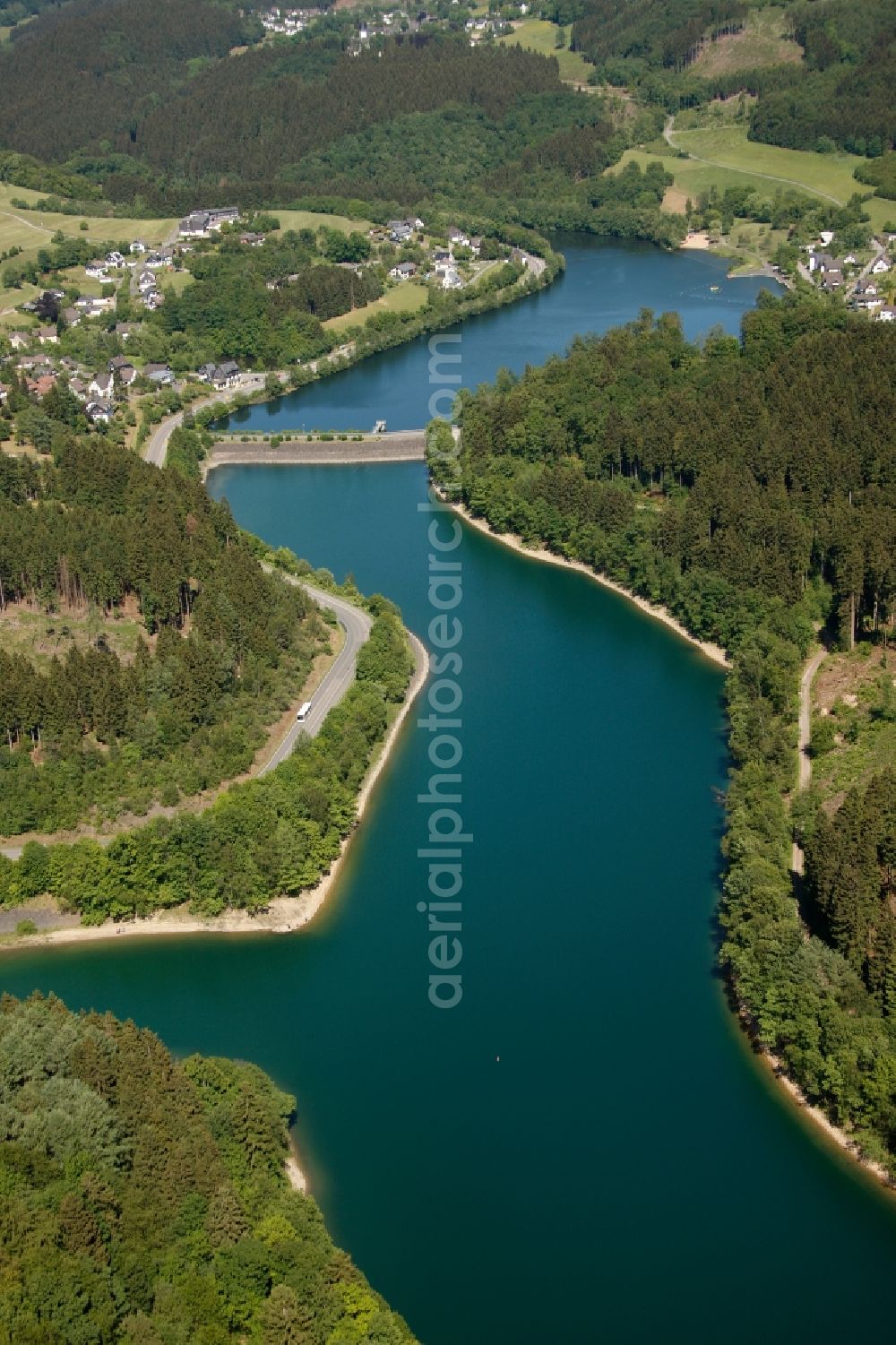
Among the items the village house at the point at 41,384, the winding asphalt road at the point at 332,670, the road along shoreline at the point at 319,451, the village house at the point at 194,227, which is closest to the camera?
the winding asphalt road at the point at 332,670

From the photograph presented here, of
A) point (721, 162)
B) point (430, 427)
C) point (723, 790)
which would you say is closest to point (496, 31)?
point (721, 162)

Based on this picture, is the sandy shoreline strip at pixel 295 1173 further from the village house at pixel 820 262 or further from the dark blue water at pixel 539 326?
the village house at pixel 820 262

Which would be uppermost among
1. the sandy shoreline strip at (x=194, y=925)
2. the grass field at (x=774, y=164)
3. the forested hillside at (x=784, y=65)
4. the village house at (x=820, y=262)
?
the forested hillside at (x=784, y=65)

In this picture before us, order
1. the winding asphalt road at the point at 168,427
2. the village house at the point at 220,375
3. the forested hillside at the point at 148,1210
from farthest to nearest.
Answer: the village house at the point at 220,375 → the winding asphalt road at the point at 168,427 → the forested hillside at the point at 148,1210

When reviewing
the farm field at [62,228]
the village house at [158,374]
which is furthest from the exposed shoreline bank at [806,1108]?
Result: the farm field at [62,228]

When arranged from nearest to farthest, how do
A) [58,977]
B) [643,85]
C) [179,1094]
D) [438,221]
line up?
[179,1094]
[58,977]
[438,221]
[643,85]

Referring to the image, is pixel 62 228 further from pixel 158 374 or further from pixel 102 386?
pixel 102 386

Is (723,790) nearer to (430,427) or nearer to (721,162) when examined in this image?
(430,427)

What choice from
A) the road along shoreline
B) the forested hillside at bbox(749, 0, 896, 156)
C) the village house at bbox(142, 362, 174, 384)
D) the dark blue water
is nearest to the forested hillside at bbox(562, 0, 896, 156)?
the forested hillside at bbox(749, 0, 896, 156)
